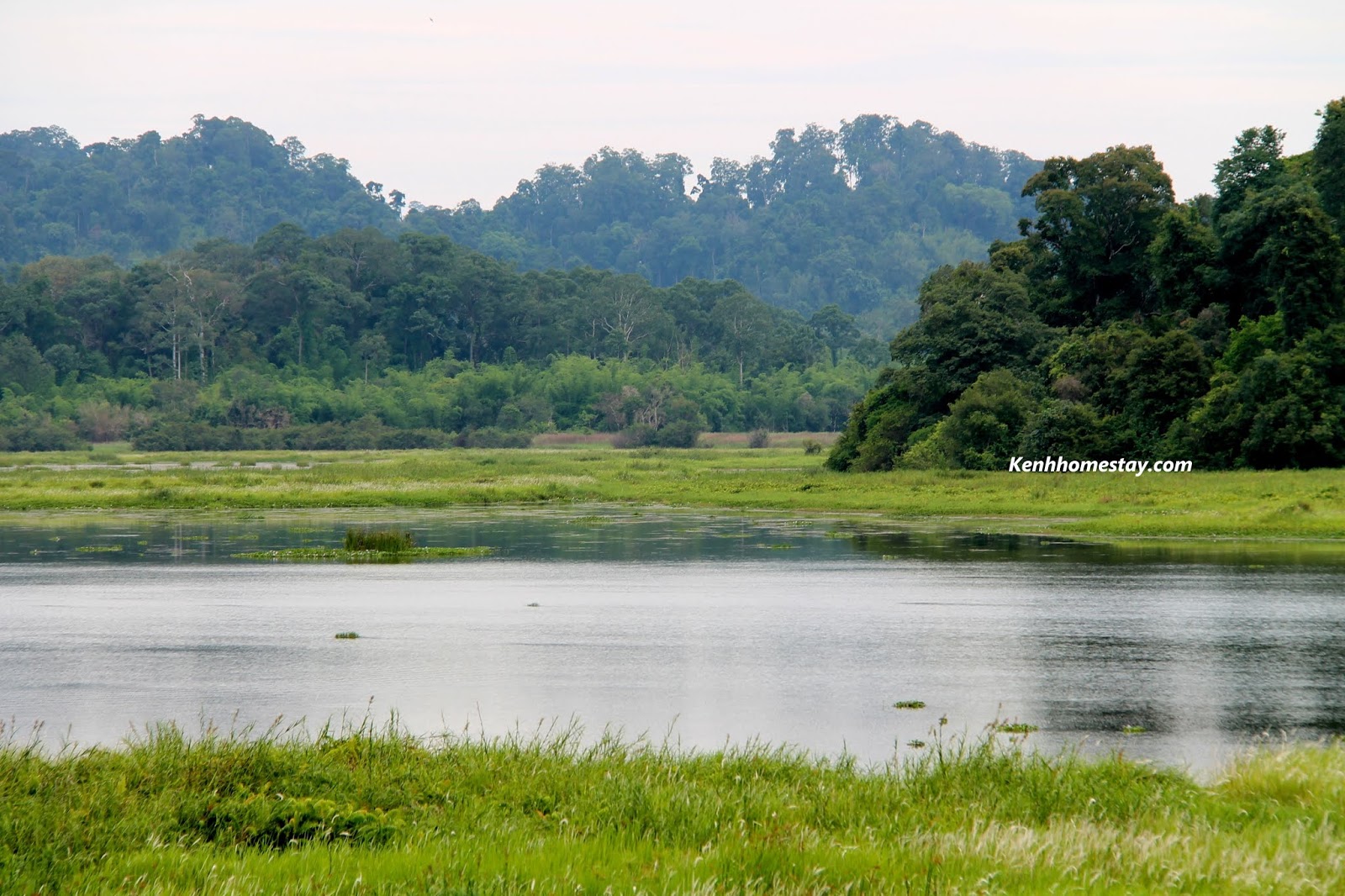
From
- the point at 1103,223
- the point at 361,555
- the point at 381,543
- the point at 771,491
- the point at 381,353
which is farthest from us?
the point at 381,353

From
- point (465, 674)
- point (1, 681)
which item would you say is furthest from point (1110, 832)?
point (1, 681)

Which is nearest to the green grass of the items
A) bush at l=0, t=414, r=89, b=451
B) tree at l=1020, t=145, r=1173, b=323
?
tree at l=1020, t=145, r=1173, b=323

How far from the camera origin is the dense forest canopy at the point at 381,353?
120062mm

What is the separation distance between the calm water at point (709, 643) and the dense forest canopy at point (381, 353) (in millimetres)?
84235

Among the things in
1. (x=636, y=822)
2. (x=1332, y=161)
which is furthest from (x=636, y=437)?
(x=636, y=822)

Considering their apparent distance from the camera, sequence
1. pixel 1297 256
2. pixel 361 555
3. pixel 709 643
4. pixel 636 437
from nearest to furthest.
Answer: pixel 709 643, pixel 361 555, pixel 1297 256, pixel 636 437

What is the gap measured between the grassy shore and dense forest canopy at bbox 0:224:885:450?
3311 cm

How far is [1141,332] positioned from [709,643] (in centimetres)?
4830

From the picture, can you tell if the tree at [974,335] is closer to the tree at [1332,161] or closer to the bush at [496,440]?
the tree at [1332,161]

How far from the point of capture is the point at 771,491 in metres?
58.9

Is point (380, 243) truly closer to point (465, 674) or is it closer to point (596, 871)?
point (465, 674)

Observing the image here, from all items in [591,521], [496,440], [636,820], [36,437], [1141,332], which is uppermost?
[1141,332]

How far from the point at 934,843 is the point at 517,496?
173ft

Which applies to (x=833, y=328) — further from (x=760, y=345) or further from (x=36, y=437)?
(x=36, y=437)
